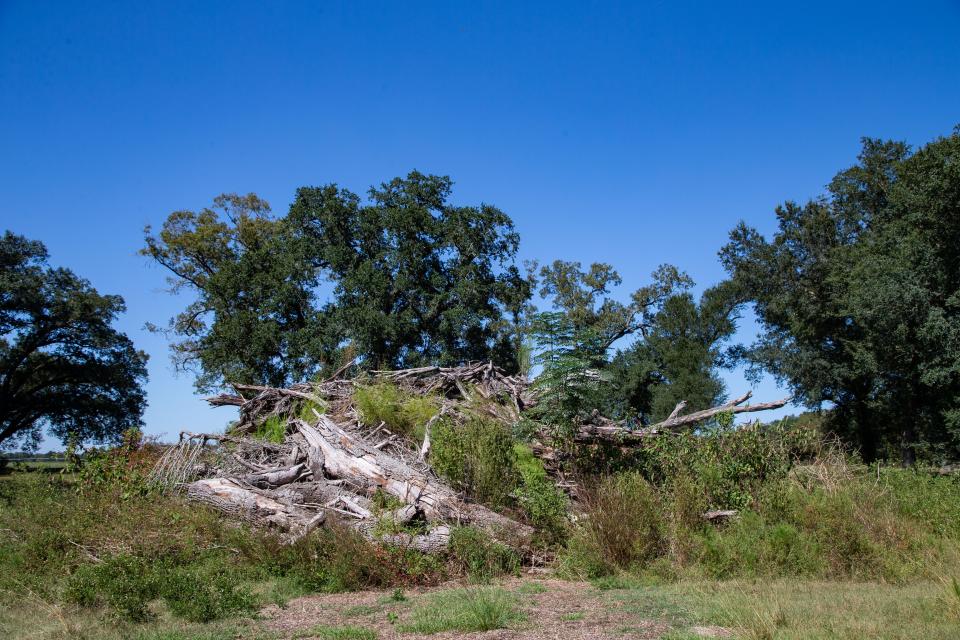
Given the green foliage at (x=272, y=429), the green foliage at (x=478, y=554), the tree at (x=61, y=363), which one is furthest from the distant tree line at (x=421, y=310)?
the green foliage at (x=478, y=554)

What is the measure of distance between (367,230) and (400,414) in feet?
53.9

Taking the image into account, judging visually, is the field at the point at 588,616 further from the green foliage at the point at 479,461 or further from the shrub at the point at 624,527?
the green foliage at the point at 479,461

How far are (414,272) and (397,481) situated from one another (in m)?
17.1

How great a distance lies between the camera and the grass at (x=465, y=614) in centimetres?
607

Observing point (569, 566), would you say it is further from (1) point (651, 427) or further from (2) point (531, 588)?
(1) point (651, 427)

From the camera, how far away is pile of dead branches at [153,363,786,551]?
9305 millimetres

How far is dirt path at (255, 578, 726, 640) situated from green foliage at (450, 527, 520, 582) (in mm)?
391

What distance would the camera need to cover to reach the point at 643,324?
33281 mm

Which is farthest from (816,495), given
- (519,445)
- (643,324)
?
(643,324)

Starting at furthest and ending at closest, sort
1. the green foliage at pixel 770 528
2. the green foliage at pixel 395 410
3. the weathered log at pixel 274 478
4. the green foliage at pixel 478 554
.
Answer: the green foliage at pixel 395 410 < the weathered log at pixel 274 478 < the green foliage at pixel 478 554 < the green foliage at pixel 770 528

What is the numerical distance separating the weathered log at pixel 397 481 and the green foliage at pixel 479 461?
304 millimetres

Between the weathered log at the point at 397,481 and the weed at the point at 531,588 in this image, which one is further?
the weathered log at the point at 397,481

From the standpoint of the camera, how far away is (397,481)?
1002 cm

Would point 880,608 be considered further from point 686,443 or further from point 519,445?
point 519,445
